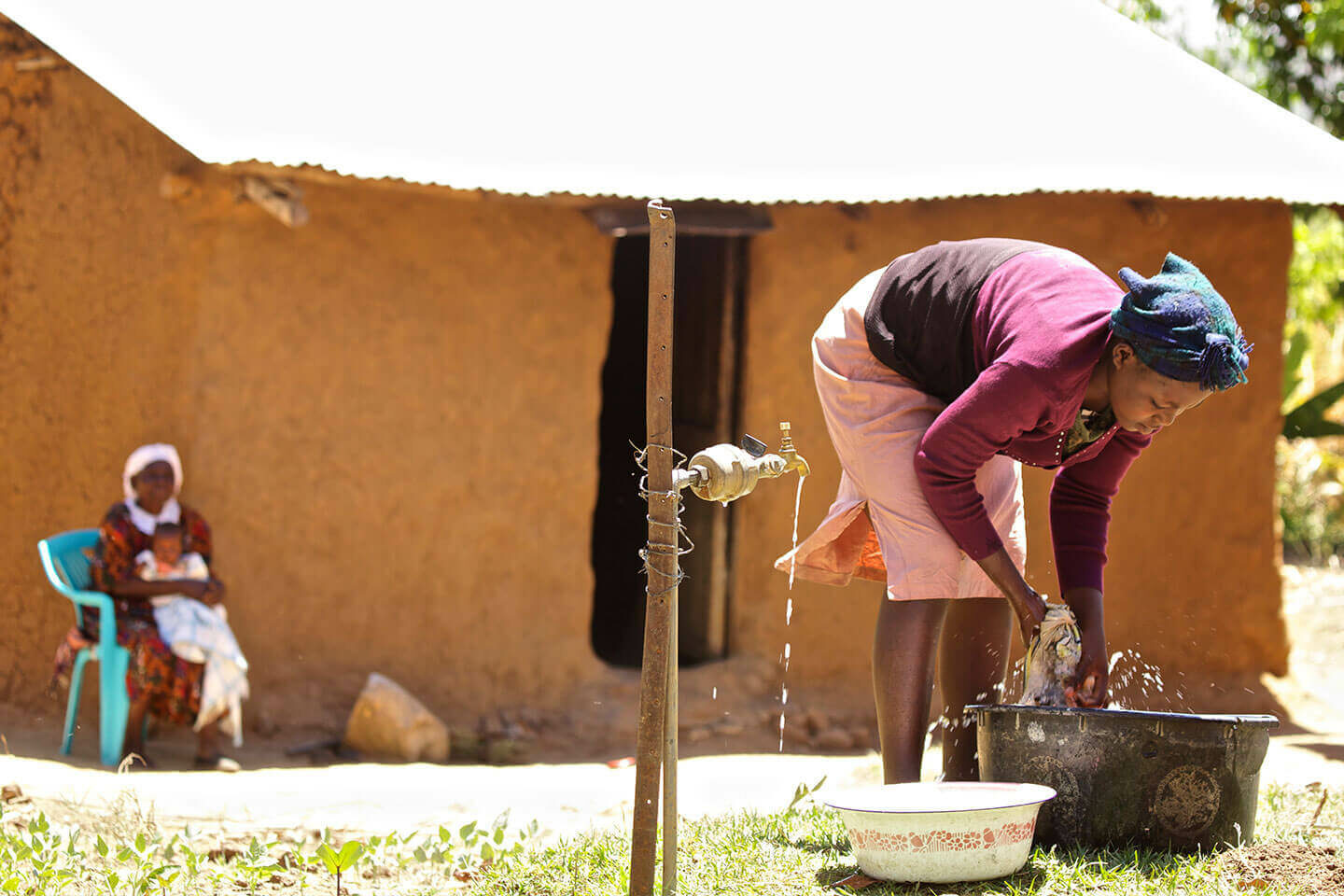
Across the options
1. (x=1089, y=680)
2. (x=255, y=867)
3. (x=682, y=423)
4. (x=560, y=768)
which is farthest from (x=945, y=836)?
(x=682, y=423)

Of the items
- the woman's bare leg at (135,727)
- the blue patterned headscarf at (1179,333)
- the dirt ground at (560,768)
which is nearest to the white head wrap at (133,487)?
the woman's bare leg at (135,727)

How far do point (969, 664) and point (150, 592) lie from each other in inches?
119

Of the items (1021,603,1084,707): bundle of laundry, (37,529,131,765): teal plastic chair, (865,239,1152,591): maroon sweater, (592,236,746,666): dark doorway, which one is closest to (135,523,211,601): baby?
(37,529,131,765): teal plastic chair

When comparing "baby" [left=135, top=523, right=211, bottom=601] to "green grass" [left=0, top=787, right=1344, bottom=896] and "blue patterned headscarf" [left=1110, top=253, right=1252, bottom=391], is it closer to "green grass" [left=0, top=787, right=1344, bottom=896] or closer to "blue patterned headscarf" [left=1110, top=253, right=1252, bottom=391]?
"green grass" [left=0, top=787, right=1344, bottom=896]

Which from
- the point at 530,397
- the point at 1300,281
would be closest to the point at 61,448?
the point at 530,397

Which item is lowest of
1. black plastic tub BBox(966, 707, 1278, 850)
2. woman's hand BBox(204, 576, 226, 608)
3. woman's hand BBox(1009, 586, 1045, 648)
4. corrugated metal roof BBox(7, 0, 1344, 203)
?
black plastic tub BBox(966, 707, 1278, 850)

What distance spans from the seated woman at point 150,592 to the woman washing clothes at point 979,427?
2541 millimetres

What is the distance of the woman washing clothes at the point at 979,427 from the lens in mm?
2740

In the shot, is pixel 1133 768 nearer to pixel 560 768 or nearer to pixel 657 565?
pixel 657 565

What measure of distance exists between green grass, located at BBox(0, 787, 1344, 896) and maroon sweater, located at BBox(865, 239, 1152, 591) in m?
0.68

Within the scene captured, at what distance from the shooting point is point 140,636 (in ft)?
16.5

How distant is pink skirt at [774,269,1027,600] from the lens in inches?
123

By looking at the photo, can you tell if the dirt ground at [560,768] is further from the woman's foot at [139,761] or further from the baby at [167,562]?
the baby at [167,562]

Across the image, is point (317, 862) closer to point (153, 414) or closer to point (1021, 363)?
point (1021, 363)
